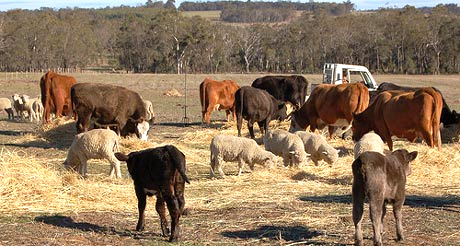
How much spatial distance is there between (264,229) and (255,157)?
433 cm

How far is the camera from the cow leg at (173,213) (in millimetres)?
8500

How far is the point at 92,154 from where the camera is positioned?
13047 millimetres

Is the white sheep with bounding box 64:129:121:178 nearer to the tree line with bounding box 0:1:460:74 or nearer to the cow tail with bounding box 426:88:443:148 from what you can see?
the cow tail with bounding box 426:88:443:148

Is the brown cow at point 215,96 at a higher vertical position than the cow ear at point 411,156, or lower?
lower

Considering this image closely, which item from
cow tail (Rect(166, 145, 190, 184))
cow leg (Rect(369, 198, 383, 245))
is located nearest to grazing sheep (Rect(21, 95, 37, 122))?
cow tail (Rect(166, 145, 190, 184))

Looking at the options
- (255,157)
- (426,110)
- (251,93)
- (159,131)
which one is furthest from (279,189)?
(159,131)

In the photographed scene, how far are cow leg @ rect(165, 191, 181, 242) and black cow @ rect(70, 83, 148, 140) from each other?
34.5 ft

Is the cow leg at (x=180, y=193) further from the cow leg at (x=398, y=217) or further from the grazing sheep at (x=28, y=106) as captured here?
the grazing sheep at (x=28, y=106)

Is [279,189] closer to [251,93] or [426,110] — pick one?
[426,110]

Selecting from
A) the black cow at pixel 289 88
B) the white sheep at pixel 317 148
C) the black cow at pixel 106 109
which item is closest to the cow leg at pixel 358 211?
the white sheep at pixel 317 148

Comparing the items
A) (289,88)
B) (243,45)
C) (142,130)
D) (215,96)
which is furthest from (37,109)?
(243,45)

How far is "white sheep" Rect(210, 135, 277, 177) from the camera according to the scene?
44.4ft

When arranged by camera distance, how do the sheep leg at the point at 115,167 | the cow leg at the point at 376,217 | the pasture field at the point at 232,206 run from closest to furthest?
1. the cow leg at the point at 376,217
2. the pasture field at the point at 232,206
3. the sheep leg at the point at 115,167

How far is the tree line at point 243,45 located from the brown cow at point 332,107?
182ft
